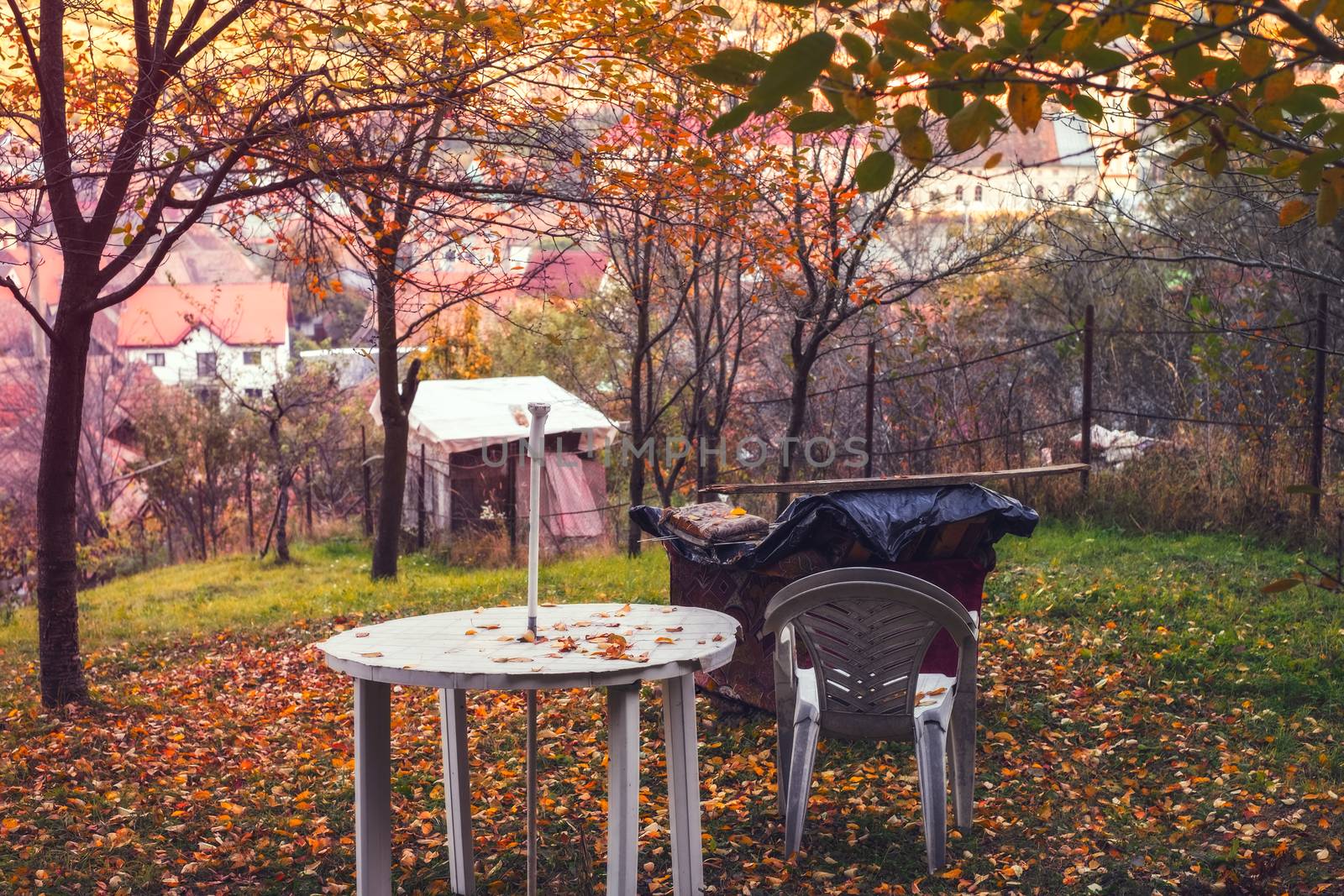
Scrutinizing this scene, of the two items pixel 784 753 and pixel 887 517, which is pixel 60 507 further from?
pixel 887 517

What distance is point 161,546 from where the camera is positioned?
16.7 m

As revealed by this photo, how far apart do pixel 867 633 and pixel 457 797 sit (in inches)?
58.4

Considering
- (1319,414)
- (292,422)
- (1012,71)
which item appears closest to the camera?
(1012,71)

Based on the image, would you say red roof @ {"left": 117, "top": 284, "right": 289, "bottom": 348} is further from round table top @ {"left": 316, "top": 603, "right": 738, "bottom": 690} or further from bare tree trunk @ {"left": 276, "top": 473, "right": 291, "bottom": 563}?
round table top @ {"left": 316, "top": 603, "right": 738, "bottom": 690}

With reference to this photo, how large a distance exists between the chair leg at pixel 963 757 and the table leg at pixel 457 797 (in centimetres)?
173

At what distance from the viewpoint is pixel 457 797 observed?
12.4ft

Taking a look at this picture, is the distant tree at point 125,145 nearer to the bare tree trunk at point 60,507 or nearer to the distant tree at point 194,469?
the bare tree trunk at point 60,507

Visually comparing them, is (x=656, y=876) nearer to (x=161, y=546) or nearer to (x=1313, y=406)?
(x=1313, y=406)

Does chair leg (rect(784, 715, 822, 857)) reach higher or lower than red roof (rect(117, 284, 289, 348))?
lower

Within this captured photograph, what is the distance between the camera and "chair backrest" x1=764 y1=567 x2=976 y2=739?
3730 mm

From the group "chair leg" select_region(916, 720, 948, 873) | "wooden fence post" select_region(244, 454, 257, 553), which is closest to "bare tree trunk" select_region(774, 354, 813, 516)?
"chair leg" select_region(916, 720, 948, 873)

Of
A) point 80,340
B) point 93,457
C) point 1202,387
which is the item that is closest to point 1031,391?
point 1202,387

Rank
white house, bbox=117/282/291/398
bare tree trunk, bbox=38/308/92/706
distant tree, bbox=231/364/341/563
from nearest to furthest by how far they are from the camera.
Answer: bare tree trunk, bbox=38/308/92/706 < distant tree, bbox=231/364/341/563 < white house, bbox=117/282/291/398

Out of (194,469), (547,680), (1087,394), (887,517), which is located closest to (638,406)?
(1087,394)
